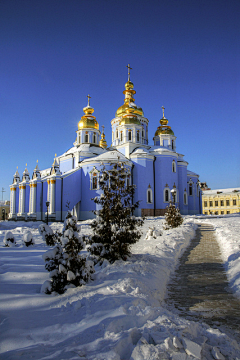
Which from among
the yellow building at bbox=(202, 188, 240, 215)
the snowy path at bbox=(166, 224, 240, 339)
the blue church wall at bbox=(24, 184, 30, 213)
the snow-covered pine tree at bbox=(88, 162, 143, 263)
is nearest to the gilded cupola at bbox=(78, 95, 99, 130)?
the blue church wall at bbox=(24, 184, 30, 213)

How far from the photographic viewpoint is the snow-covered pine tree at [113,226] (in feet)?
21.8

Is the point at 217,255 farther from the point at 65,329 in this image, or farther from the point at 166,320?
the point at 65,329

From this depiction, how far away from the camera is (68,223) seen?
538 centimetres

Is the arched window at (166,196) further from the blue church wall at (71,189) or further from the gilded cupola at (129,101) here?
the gilded cupola at (129,101)

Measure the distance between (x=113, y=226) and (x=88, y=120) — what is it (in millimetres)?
28054

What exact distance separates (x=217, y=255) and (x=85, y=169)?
71.3 ft

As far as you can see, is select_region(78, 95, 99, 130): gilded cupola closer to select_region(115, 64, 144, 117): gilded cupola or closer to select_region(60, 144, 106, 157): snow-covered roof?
select_region(60, 144, 106, 157): snow-covered roof

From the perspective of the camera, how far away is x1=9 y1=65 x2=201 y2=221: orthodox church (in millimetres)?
27594

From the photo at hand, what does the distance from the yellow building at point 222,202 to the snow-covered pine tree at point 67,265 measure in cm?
5590

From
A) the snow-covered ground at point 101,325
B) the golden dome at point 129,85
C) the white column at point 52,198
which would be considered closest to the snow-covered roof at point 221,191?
the golden dome at point 129,85

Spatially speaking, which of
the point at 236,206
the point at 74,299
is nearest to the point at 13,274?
the point at 74,299

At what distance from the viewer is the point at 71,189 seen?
91.0 ft

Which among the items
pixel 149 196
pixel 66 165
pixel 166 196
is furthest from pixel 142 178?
pixel 66 165

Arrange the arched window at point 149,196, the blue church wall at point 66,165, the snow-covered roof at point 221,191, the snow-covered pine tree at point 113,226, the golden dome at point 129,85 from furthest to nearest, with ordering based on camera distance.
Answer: the snow-covered roof at point 221,191, the golden dome at point 129,85, the blue church wall at point 66,165, the arched window at point 149,196, the snow-covered pine tree at point 113,226
